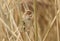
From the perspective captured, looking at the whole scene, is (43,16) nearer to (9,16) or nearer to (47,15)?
(47,15)

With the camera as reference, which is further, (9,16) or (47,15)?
(47,15)

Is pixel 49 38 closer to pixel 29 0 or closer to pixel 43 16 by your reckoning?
pixel 43 16

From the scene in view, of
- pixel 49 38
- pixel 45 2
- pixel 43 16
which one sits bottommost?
pixel 49 38

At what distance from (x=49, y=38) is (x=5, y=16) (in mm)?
445

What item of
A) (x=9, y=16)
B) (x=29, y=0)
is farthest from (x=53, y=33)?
(x=9, y=16)

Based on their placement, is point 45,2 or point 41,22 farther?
point 41,22

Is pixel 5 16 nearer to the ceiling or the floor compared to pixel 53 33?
nearer to the ceiling

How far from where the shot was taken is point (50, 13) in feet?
4.13

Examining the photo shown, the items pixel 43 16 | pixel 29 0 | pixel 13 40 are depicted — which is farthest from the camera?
pixel 43 16

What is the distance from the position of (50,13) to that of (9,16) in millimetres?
462

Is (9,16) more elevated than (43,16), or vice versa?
(9,16)

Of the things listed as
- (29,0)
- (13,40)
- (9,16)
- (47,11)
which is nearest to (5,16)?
(9,16)

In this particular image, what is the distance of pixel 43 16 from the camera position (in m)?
1.31

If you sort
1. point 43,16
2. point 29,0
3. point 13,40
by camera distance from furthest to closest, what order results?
point 43,16 → point 29,0 → point 13,40
